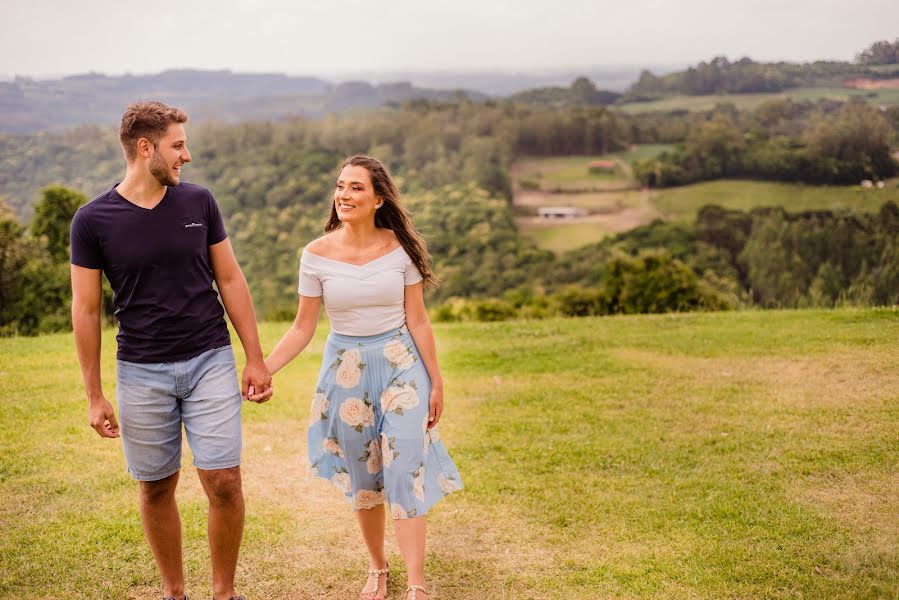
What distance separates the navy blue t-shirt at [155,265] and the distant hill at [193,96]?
39.6 m

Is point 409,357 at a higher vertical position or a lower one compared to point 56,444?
higher

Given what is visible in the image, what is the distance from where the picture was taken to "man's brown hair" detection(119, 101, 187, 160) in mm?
3639

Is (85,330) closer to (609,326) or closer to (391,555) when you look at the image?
(391,555)

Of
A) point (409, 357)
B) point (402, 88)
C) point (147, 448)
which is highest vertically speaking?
point (402, 88)

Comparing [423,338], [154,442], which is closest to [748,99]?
[423,338]

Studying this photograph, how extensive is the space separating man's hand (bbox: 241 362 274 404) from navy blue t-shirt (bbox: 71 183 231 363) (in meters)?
0.29

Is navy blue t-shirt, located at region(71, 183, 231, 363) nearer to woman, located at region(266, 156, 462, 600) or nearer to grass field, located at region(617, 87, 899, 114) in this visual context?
woman, located at region(266, 156, 462, 600)

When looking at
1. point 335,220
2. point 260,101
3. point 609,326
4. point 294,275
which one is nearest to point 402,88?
point 260,101

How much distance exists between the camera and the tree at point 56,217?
26.4m

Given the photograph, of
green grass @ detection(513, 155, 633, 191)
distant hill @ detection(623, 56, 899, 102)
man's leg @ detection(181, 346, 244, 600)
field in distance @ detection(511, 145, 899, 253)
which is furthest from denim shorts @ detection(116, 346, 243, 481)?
green grass @ detection(513, 155, 633, 191)

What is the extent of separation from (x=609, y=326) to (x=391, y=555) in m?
6.19

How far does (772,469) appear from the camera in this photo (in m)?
5.72

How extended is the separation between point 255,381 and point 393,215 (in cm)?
107

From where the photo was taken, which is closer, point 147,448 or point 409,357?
point 147,448
